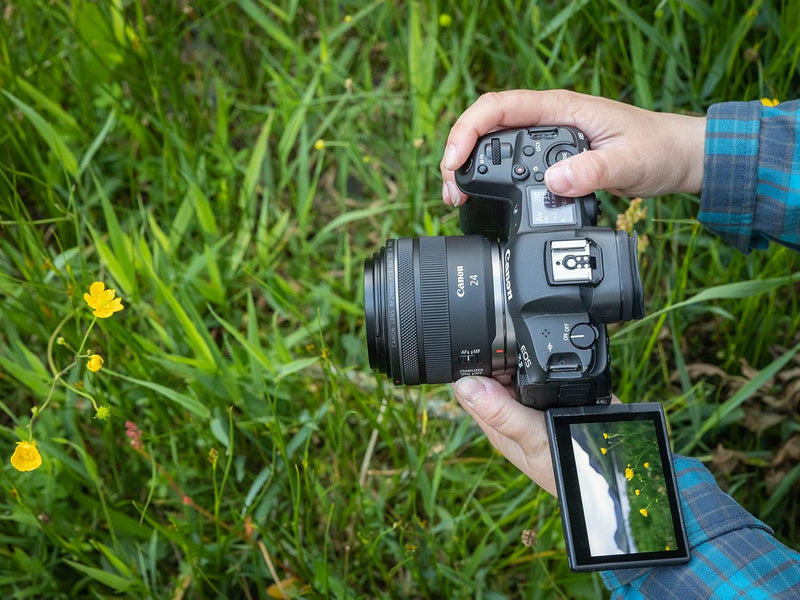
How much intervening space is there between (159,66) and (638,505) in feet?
5.11

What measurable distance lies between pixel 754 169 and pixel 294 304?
3.59 feet

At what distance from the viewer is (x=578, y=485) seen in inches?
49.5

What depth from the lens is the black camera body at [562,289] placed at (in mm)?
1214

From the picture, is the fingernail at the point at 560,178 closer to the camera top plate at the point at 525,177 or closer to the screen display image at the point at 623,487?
the camera top plate at the point at 525,177

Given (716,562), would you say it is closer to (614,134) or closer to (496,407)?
(496,407)

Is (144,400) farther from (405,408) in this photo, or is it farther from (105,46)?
(105,46)

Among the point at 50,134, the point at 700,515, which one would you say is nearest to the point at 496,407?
the point at 700,515

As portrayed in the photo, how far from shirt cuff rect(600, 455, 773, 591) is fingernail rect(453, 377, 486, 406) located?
37 centimetres

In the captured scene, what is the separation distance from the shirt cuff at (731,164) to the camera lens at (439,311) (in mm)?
514

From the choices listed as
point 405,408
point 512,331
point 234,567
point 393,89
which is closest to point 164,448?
point 234,567

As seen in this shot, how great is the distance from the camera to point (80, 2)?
6.40ft

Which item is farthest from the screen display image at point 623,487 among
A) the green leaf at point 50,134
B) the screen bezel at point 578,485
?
the green leaf at point 50,134

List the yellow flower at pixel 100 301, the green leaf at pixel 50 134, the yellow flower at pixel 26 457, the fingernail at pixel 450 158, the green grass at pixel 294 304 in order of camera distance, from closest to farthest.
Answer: the yellow flower at pixel 26 457
the yellow flower at pixel 100 301
the fingernail at pixel 450 158
the green grass at pixel 294 304
the green leaf at pixel 50 134

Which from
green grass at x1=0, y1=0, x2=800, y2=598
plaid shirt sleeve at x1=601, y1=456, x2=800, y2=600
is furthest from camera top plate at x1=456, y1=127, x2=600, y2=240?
plaid shirt sleeve at x1=601, y1=456, x2=800, y2=600
